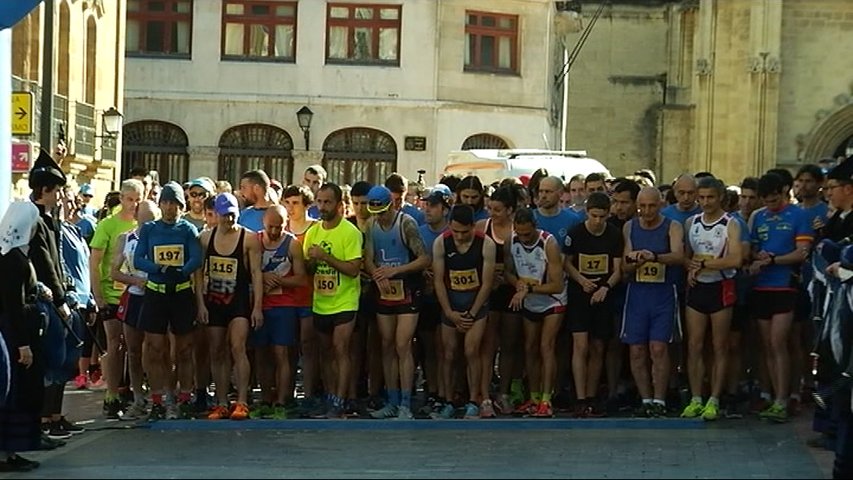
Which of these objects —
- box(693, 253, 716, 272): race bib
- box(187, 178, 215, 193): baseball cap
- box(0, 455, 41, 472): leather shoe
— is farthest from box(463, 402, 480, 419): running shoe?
box(0, 455, 41, 472): leather shoe

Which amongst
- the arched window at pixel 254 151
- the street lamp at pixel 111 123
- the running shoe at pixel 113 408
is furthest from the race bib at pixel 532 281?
the arched window at pixel 254 151

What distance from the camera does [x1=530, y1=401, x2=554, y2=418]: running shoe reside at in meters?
15.7

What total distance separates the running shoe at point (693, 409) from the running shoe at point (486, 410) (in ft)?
5.57

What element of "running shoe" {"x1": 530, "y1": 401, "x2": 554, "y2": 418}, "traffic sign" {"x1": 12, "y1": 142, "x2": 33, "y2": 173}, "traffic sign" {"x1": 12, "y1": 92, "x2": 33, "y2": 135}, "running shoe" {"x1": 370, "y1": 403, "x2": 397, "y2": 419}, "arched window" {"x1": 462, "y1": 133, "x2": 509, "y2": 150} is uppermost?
"arched window" {"x1": 462, "y1": 133, "x2": 509, "y2": 150}

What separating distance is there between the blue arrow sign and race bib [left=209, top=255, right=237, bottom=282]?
2.74 meters

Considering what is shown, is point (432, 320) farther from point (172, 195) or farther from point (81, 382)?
point (81, 382)

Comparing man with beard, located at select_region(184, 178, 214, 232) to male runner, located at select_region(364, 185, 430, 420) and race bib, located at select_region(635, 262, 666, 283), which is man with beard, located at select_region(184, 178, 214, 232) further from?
race bib, located at select_region(635, 262, 666, 283)

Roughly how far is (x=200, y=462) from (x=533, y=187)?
263 inches

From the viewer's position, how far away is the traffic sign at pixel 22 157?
856 inches

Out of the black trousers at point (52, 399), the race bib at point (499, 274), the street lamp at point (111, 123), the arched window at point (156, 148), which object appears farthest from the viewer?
the arched window at point (156, 148)

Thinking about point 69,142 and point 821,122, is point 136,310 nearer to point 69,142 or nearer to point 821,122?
point 69,142

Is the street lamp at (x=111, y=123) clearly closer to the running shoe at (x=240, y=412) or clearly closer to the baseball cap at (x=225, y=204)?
the baseball cap at (x=225, y=204)

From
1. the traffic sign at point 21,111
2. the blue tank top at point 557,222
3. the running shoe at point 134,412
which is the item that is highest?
the traffic sign at point 21,111

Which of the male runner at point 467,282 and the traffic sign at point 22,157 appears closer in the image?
the male runner at point 467,282
